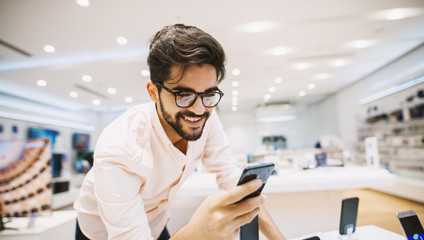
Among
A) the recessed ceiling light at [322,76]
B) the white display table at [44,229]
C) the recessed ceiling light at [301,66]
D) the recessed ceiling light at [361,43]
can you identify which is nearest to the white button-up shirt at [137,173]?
the white display table at [44,229]

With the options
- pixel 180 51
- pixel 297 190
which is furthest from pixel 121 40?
pixel 297 190

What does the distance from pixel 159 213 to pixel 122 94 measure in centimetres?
589

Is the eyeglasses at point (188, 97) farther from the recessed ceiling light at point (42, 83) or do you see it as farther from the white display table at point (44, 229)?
the recessed ceiling light at point (42, 83)

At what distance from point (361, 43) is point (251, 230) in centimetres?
479

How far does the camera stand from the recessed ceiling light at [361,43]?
12.9ft

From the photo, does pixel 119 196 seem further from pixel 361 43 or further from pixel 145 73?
pixel 361 43

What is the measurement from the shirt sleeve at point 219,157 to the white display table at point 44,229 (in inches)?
50.6

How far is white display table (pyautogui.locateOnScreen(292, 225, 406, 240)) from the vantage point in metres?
0.77

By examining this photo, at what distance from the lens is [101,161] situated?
681 millimetres

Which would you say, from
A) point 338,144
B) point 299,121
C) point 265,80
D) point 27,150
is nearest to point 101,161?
point 27,150

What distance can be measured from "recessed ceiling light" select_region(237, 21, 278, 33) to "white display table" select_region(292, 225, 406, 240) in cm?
303

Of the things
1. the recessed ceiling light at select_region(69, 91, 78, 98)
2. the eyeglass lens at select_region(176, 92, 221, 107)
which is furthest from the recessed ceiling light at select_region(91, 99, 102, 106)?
the eyeglass lens at select_region(176, 92, 221, 107)

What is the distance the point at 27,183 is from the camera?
147 cm

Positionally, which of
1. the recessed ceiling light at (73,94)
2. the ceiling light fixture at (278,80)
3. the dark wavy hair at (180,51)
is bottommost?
the dark wavy hair at (180,51)
